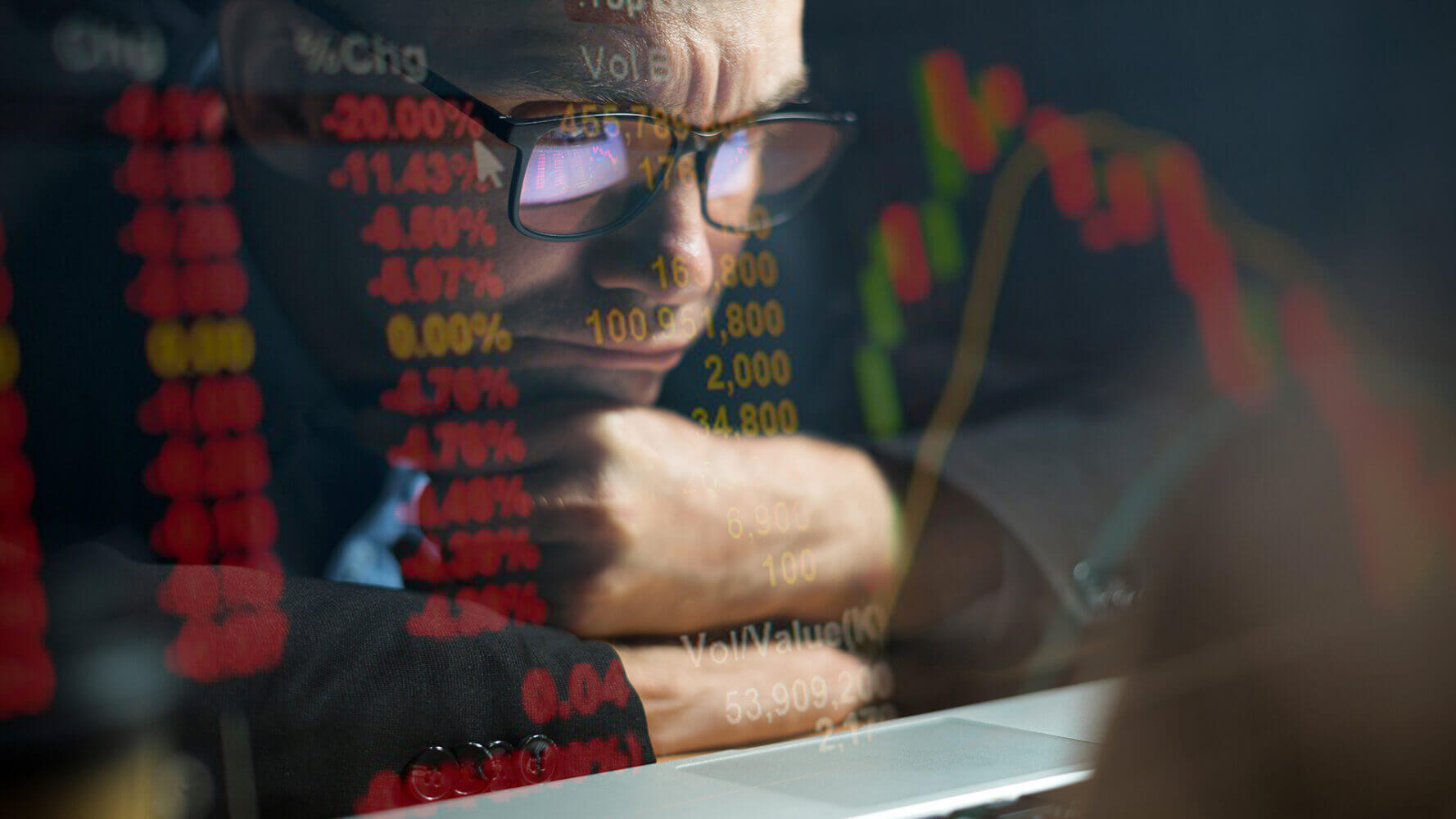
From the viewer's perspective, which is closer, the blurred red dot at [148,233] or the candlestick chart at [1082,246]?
the blurred red dot at [148,233]

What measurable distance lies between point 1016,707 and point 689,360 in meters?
0.32

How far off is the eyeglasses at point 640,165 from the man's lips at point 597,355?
0.06 meters

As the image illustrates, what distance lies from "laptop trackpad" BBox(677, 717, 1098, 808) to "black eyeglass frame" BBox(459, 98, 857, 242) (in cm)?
30

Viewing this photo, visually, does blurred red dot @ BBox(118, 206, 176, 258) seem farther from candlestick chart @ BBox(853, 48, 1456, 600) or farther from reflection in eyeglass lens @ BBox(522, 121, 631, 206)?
candlestick chart @ BBox(853, 48, 1456, 600)

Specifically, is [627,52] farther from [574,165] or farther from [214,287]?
[214,287]

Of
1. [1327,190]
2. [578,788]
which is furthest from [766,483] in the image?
[1327,190]

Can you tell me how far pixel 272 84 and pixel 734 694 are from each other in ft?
1.31

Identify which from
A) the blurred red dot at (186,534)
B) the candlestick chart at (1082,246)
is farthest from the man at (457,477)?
the candlestick chart at (1082,246)

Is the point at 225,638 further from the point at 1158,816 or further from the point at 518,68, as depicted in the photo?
the point at 1158,816

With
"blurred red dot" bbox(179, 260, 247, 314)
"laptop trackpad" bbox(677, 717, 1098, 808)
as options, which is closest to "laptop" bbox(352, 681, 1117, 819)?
"laptop trackpad" bbox(677, 717, 1098, 808)

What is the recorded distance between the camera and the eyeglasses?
0.62 m

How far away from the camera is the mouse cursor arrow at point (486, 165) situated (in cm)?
61

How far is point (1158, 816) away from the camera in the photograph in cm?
29

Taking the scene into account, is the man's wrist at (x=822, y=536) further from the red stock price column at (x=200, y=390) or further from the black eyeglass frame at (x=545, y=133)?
the red stock price column at (x=200, y=390)
